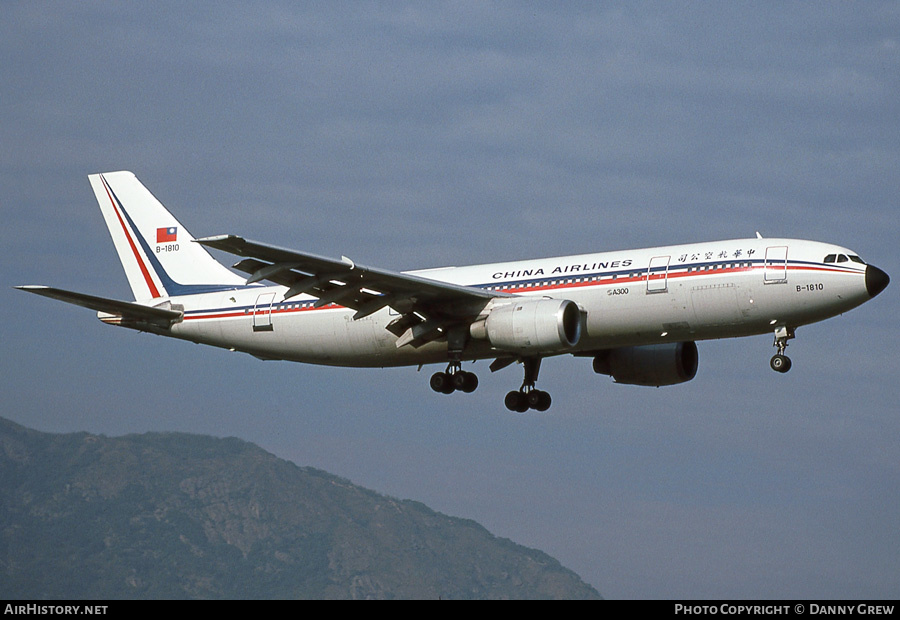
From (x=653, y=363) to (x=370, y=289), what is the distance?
1175cm

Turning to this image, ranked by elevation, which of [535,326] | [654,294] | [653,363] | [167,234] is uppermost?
[167,234]

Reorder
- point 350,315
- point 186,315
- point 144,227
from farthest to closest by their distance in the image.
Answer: point 144,227, point 186,315, point 350,315

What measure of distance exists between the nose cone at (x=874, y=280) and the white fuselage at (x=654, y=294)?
0.24m

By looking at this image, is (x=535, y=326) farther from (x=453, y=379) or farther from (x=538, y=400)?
(x=538, y=400)

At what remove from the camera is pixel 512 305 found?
1618 inches

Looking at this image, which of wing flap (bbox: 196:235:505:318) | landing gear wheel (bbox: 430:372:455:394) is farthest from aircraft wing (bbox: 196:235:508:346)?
landing gear wheel (bbox: 430:372:455:394)

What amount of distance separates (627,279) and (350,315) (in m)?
10.0

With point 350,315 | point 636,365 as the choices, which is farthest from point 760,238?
point 350,315

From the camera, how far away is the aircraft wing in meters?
37.8

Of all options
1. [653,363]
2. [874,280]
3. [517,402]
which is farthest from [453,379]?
[874,280]

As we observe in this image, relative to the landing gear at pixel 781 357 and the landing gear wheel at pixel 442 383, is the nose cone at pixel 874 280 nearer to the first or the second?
the landing gear at pixel 781 357

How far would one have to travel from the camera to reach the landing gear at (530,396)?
152ft
